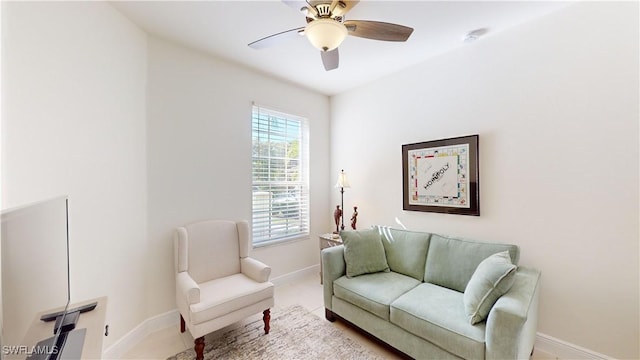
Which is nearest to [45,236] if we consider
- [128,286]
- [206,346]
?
[128,286]

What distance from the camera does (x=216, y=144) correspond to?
9.12 ft

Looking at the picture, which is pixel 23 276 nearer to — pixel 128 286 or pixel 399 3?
pixel 128 286

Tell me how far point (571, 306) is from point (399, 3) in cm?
266

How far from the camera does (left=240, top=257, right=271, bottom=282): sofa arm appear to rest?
233cm

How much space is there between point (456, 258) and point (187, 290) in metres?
2.24

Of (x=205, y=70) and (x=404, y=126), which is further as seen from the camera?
(x=404, y=126)

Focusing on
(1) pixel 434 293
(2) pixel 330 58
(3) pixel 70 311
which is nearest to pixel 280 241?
(1) pixel 434 293

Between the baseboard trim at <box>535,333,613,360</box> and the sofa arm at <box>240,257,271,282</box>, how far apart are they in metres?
2.33

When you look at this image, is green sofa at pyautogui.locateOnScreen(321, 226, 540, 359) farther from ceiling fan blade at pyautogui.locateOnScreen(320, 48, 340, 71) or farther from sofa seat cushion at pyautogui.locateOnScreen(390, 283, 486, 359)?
ceiling fan blade at pyautogui.locateOnScreen(320, 48, 340, 71)

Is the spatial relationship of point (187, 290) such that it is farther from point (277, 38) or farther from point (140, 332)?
point (277, 38)

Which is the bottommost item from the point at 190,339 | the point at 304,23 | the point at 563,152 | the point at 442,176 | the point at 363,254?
the point at 190,339

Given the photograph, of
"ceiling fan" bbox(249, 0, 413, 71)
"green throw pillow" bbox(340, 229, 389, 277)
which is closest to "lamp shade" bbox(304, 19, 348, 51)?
"ceiling fan" bbox(249, 0, 413, 71)

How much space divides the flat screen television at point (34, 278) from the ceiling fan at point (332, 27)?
60.3 inches

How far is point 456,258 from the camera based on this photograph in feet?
7.27
